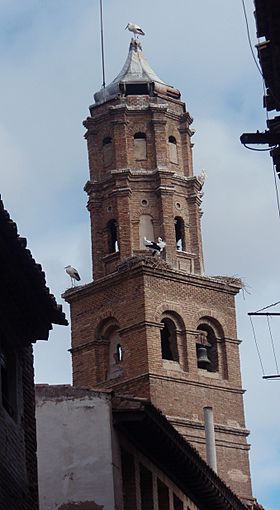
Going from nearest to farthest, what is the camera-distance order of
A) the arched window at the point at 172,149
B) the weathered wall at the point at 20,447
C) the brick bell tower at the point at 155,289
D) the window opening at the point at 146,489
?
the weathered wall at the point at 20,447
the window opening at the point at 146,489
the brick bell tower at the point at 155,289
the arched window at the point at 172,149

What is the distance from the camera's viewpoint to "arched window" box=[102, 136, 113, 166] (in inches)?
2977

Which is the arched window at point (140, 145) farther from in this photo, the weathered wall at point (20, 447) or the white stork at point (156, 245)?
the weathered wall at point (20, 447)

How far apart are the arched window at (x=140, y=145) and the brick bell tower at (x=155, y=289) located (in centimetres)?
4

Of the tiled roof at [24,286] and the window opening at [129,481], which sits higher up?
the window opening at [129,481]

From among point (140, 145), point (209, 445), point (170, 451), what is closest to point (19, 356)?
point (170, 451)

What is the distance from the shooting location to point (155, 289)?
2810 inches

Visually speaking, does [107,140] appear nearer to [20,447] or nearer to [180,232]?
[180,232]

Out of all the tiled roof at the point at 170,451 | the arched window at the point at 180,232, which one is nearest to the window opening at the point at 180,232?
the arched window at the point at 180,232

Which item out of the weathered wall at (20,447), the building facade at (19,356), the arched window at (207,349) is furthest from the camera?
the arched window at (207,349)

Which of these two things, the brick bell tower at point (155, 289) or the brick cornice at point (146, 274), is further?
the brick cornice at point (146, 274)

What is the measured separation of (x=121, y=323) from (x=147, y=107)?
9431mm

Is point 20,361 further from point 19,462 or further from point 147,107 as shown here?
point 147,107

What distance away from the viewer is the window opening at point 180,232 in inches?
2906

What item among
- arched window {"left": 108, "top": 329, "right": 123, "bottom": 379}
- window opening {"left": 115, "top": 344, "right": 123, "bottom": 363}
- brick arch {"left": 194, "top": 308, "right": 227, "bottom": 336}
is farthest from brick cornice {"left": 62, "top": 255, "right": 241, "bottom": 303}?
window opening {"left": 115, "top": 344, "right": 123, "bottom": 363}
